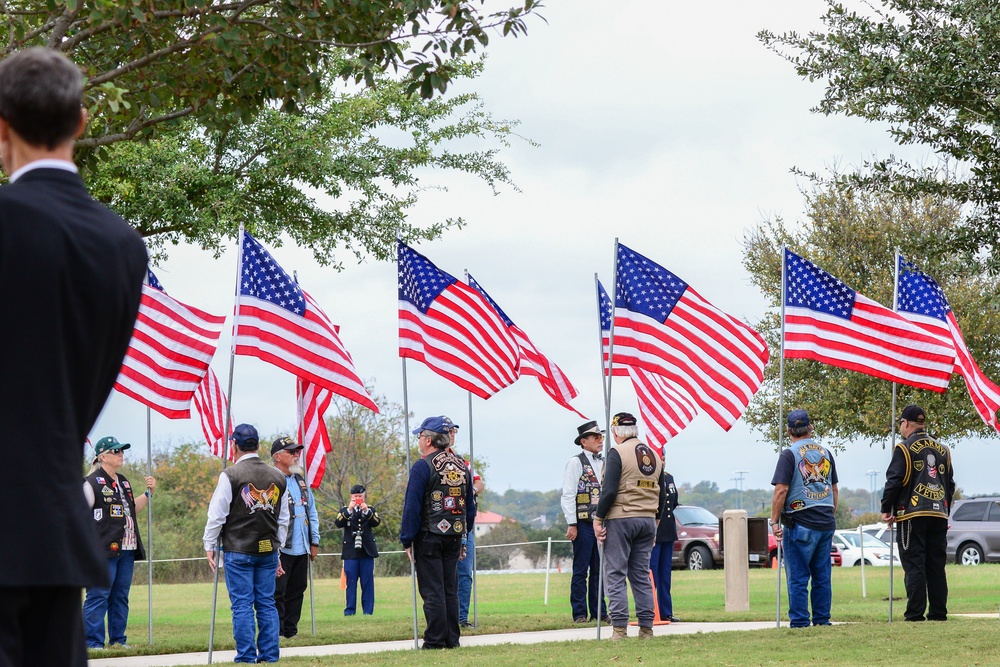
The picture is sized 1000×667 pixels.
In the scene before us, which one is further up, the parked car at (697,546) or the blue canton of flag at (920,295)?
the blue canton of flag at (920,295)

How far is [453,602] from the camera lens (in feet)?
40.2

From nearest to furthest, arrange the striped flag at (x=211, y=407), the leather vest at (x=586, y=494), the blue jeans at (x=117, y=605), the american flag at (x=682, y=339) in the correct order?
the blue jeans at (x=117, y=605) < the american flag at (x=682, y=339) < the leather vest at (x=586, y=494) < the striped flag at (x=211, y=407)

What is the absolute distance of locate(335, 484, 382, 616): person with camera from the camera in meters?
17.4

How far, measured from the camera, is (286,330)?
12.1m

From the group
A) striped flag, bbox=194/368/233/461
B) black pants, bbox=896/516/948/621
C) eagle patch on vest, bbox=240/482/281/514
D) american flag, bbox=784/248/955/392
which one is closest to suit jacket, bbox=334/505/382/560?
striped flag, bbox=194/368/233/461

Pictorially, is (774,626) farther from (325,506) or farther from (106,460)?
(325,506)

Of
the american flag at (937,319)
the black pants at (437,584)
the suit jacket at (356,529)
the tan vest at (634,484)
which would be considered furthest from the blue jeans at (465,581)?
the american flag at (937,319)

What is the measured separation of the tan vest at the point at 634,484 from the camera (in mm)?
12250

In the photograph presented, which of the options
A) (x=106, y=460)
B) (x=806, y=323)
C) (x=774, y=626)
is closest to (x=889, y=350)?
(x=806, y=323)

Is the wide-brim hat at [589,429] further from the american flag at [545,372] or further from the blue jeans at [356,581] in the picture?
the blue jeans at [356,581]

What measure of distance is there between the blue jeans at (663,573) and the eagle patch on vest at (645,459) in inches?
109

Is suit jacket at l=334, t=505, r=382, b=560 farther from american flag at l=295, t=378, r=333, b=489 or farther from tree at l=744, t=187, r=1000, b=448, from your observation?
tree at l=744, t=187, r=1000, b=448

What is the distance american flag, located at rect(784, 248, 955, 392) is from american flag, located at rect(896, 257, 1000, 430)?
1.27 ft

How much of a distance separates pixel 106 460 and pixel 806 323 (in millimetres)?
7646
